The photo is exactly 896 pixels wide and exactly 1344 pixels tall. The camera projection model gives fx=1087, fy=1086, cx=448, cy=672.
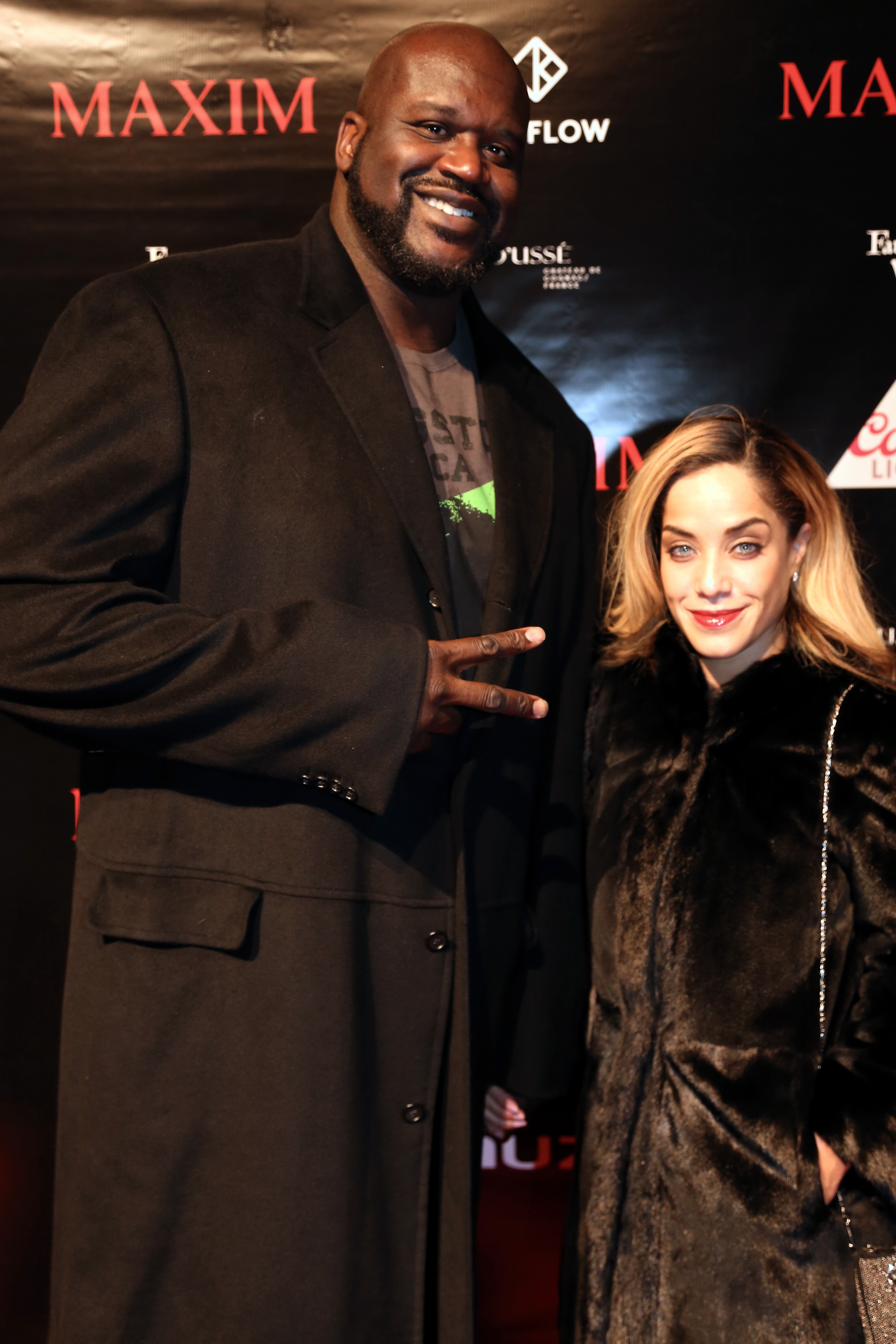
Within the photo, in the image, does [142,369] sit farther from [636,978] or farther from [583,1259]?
[583,1259]

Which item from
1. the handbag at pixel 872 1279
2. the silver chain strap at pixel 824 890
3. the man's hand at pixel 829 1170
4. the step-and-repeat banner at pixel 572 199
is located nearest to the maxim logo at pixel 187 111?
the step-and-repeat banner at pixel 572 199

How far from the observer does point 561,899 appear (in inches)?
72.1

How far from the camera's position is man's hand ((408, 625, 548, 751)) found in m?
1.32

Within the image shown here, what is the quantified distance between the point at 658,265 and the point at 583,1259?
2059mm

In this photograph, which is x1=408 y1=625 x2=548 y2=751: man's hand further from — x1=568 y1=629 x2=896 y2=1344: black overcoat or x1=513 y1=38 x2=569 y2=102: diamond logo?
x1=513 y1=38 x2=569 y2=102: diamond logo

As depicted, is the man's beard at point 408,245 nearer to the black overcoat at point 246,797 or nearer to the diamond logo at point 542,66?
the black overcoat at point 246,797

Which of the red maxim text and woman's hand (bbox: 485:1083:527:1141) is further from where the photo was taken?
the red maxim text

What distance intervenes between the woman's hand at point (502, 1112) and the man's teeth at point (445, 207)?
1397 millimetres

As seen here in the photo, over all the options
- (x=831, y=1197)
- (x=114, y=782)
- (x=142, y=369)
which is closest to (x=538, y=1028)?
(x=831, y=1197)

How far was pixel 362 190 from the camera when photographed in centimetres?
164

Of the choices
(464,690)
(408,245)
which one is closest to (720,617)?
(464,690)

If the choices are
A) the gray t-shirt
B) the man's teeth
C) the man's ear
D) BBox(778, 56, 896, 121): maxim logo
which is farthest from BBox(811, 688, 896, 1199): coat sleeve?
BBox(778, 56, 896, 121): maxim logo

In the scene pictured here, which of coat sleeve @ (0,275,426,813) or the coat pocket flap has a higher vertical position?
coat sleeve @ (0,275,426,813)

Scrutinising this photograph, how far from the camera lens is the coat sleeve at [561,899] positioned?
1800mm
